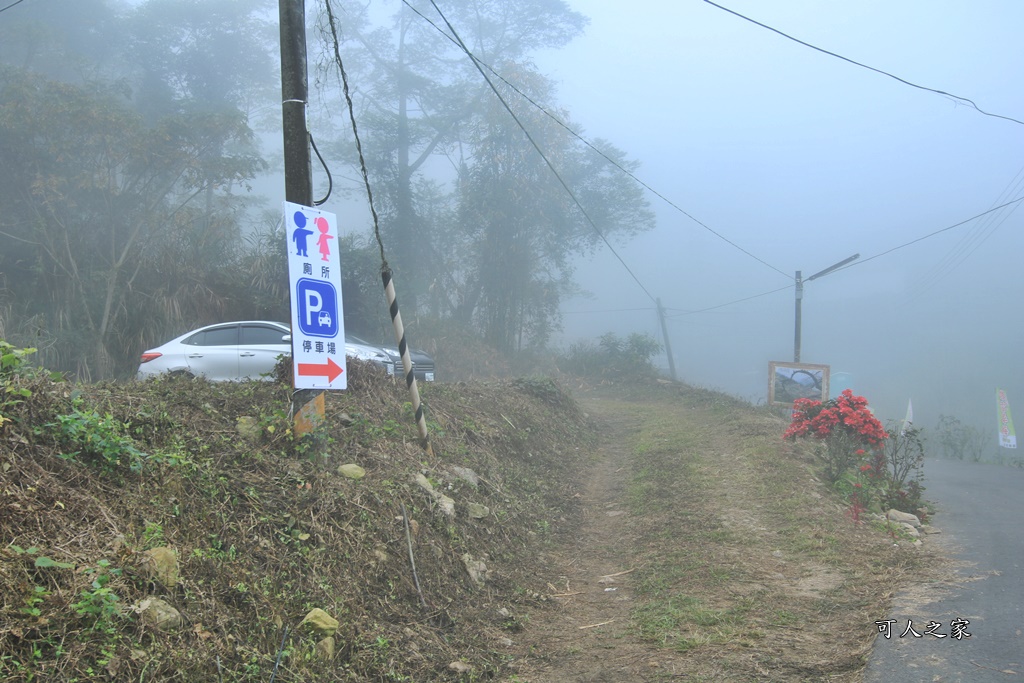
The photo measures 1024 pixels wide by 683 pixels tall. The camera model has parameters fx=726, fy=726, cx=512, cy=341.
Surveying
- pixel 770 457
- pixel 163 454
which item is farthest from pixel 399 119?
pixel 163 454

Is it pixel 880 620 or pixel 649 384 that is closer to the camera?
pixel 880 620

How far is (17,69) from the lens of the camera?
17.9m

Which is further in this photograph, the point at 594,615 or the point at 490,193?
the point at 490,193

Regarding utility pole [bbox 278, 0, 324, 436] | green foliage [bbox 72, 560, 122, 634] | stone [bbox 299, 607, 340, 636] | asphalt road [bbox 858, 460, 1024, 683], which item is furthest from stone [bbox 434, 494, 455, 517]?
asphalt road [bbox 858, 460, 1024, 683]

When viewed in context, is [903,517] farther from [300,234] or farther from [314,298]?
[300,234]

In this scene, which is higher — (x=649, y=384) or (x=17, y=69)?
(x=17, y=69)

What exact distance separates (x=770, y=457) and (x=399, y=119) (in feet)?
86.4

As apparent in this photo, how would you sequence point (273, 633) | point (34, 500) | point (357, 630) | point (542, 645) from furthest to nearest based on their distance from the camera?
point (542, 645)
point (357, 630)
point (273, 633)
point (34, 500)

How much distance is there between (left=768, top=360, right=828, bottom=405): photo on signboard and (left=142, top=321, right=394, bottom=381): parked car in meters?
11.2

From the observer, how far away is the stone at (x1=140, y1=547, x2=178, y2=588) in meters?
3.64

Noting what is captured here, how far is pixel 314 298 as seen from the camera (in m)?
6.16

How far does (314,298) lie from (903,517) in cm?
668

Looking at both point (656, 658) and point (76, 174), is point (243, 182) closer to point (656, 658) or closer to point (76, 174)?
point (76, 174)

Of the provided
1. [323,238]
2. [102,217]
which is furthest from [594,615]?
[102,217]
